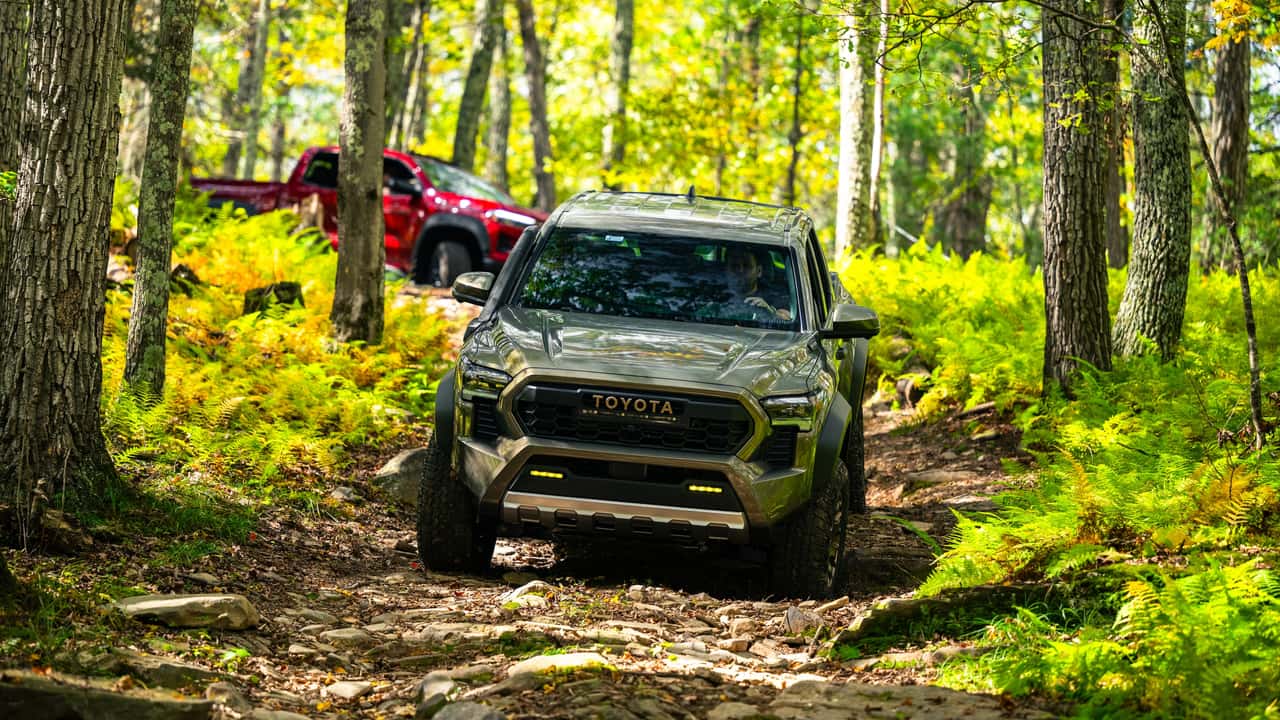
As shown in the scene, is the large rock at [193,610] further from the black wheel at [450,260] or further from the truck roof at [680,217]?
the black wheel at [450,260]

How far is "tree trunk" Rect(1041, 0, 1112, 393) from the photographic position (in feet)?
35.3

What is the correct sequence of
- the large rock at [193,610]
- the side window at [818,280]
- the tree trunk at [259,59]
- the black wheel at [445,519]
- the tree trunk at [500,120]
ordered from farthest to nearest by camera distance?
the tree trunk at [500,120] → the tree trunk at [259,59] → the side window at [818,280] → the black wheel at [445,519] → the large rock at [193,610]

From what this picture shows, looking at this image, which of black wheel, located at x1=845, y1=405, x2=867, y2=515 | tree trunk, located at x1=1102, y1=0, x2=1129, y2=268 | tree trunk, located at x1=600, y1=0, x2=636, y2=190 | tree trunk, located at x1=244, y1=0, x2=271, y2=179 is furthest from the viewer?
tree trunk, located at x1=600, y1=0, x2=636, y2=190

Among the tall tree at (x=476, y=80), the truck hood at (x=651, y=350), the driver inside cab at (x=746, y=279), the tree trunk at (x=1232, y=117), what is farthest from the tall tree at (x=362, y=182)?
the tall tree at (x=476, y=80)

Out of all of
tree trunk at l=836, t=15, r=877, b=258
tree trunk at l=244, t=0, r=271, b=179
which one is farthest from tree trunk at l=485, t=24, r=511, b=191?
tree trunk at l=836, t=15, r=877, b=258

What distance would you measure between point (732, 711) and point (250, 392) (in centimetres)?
679

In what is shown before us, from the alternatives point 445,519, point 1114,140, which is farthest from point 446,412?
point 1114,140

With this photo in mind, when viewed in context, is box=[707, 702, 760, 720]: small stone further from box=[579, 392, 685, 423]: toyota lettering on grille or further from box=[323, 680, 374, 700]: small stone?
box=[579, 392, 685, 423]: toyota lettering on grille

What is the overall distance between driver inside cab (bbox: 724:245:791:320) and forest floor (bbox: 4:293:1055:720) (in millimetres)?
1454

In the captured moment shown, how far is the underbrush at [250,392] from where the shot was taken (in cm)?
816

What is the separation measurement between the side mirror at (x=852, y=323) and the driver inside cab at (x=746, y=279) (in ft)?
0.94

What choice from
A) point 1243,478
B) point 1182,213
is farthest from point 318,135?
point 1243,478

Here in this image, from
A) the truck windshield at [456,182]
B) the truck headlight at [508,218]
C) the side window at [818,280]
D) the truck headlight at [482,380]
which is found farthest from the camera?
the truck windshield at [456,182]

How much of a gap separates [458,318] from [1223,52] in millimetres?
9938
